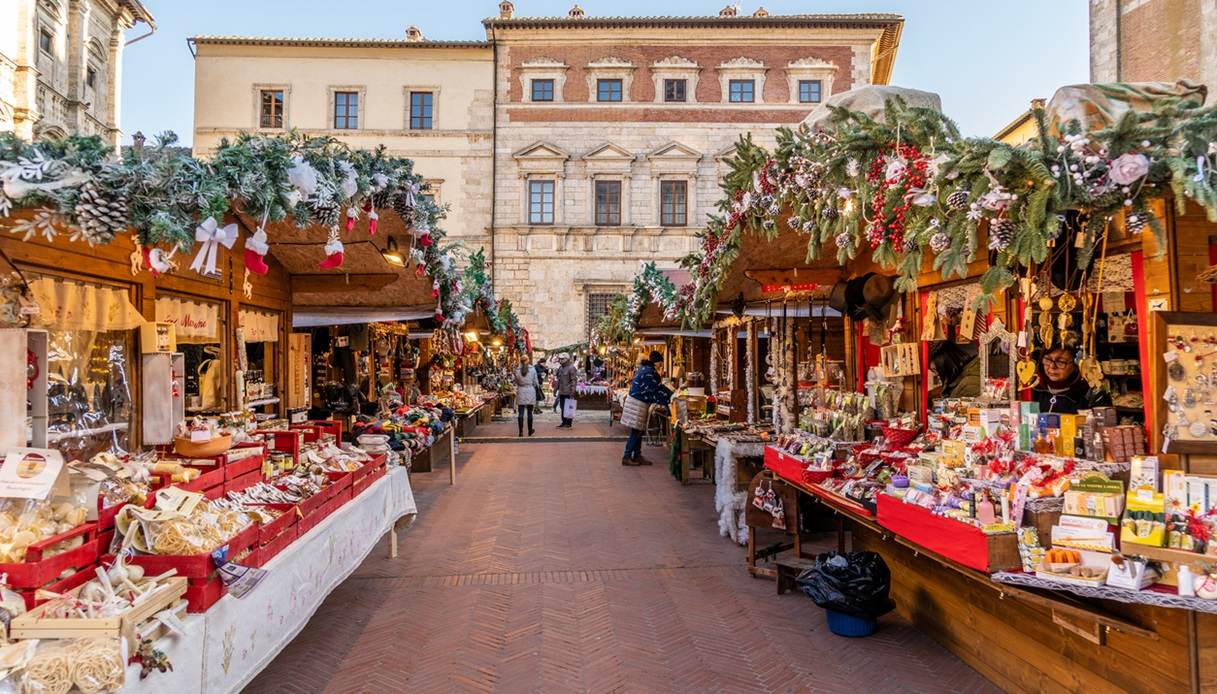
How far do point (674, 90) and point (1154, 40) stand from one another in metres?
19.5

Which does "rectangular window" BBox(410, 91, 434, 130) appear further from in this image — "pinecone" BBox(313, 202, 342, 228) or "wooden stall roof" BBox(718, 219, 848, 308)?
"pinecone" BBox(313, 202, 342, 228)

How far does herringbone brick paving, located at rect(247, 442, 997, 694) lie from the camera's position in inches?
161

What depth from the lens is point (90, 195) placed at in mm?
3131

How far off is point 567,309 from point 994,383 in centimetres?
2417

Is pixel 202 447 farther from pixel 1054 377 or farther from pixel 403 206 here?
pixel 1054 377

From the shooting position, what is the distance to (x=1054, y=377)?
413 centimetres

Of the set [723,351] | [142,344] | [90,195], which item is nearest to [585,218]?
[723,351]

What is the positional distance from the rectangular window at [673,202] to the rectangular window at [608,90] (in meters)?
3.96

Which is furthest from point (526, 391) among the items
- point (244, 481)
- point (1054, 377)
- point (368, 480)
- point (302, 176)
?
point (1054, 377)

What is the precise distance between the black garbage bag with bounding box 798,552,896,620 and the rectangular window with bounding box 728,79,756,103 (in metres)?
26.5

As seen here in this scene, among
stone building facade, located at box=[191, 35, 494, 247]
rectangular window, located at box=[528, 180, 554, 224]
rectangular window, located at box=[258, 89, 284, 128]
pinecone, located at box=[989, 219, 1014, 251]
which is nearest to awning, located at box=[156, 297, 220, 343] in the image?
pinecone, located at box=[989, 219, 1014, 251]

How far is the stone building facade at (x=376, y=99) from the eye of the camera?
28.5m

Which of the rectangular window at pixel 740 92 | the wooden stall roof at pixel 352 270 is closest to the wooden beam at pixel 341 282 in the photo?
the wooden stall roof at pixel 352 270

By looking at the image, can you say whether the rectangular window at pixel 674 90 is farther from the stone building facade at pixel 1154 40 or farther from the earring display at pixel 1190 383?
the earring display at pixel 1190 383
